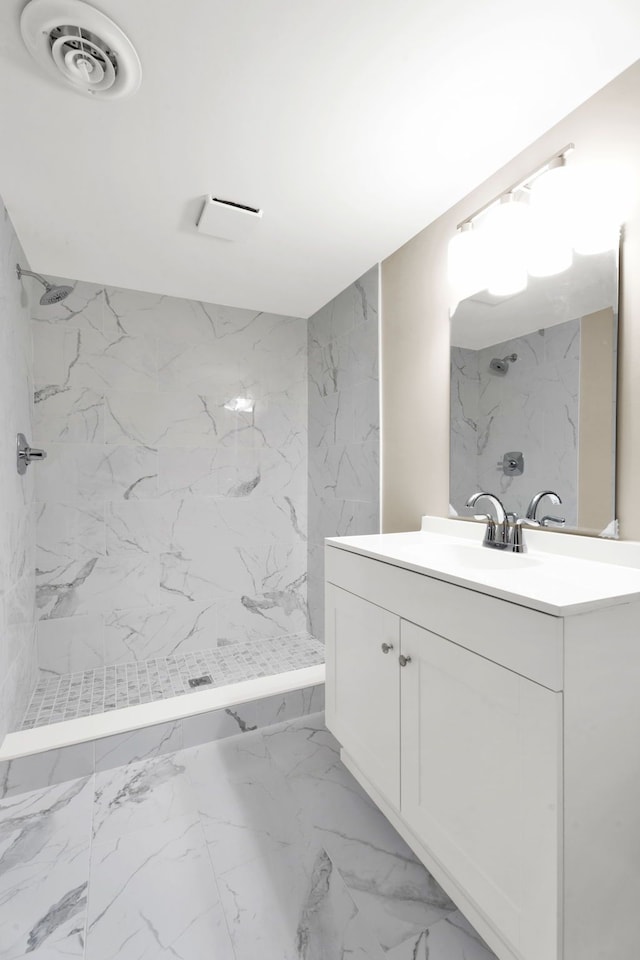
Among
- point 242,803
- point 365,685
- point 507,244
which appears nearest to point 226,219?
point 507,244

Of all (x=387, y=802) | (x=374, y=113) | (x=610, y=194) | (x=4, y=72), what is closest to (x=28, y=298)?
(x=4, y=72)

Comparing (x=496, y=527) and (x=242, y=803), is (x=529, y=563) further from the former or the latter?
(x=242, y=803)

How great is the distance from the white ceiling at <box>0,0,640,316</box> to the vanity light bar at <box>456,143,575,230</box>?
0.09m

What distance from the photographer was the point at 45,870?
1.19m

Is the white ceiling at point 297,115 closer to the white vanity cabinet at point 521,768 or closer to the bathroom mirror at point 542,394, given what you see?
the bathroom mirror at point 542,394

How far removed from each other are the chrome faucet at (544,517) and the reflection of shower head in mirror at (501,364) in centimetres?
42

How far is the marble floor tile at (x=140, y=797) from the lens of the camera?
135 cm

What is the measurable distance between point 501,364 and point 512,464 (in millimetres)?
338

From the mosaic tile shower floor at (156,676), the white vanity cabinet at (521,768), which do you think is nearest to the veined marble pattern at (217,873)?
the white vanity cabinet at (521,768)

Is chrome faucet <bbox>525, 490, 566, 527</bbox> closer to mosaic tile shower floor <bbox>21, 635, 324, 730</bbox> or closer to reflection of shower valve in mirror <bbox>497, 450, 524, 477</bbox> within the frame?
reflection of shower valve in mirror <bbox>497, 450, 524, 477</bbox>

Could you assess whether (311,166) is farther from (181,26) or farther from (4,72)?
(4,72)

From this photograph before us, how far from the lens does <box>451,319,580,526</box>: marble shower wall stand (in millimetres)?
1278

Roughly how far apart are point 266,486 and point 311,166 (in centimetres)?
165

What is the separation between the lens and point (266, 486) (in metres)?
2.70
